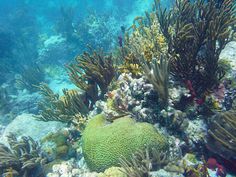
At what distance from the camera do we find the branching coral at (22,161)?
5.21 metres

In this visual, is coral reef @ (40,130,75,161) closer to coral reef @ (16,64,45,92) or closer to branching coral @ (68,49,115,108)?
branching coral @ (68,49,115,108)

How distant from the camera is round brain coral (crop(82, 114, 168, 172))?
3.86m

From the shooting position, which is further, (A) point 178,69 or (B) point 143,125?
(A) point 178,69

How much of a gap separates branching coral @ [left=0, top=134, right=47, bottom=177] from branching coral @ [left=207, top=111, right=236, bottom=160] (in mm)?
3641

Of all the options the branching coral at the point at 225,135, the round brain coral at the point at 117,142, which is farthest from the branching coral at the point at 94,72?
the branching coral at the point at 225,135

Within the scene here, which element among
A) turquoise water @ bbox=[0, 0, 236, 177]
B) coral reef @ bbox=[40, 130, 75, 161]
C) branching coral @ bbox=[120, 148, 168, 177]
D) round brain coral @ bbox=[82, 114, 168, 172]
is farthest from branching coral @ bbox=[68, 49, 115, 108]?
branching coral @ bbox=[120, 148, 168, 177]

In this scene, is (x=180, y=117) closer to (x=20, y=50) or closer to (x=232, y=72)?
(x=232, y=72)

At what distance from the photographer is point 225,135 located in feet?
11.6

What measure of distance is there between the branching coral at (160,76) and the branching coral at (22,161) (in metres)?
3.13

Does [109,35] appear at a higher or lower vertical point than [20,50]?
lower

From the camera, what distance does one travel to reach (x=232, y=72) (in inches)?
173

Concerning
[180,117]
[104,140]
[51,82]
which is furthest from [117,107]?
[51,82]

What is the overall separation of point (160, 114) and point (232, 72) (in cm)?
159

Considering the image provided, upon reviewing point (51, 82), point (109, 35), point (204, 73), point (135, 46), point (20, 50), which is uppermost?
point (20, 50)
